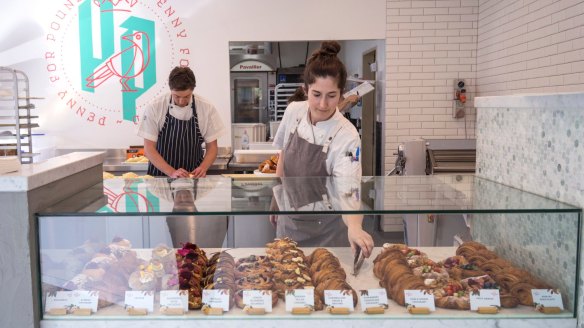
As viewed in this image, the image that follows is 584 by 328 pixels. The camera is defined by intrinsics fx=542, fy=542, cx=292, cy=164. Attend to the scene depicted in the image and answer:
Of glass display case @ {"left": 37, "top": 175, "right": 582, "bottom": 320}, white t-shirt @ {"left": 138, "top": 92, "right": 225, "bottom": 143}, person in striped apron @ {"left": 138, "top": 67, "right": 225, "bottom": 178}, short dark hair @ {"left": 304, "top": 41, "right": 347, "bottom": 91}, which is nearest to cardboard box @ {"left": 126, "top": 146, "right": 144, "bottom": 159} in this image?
person in striped apron @ {"left": 138, "top": 67, "right": 225, "bottom": 178}

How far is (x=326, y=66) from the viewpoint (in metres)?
2.70

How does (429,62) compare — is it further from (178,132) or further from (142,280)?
(142,280)

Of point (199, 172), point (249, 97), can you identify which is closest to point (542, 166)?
point (199, 172)

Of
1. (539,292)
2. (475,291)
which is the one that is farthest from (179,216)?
(539,292)

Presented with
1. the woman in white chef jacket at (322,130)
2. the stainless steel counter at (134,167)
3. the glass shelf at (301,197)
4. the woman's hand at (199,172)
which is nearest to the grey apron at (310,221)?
the glass shelf at (301,197)

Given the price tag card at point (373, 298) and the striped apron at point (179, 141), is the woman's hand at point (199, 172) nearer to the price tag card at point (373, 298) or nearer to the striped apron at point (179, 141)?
the striped apron at point (179, 141)

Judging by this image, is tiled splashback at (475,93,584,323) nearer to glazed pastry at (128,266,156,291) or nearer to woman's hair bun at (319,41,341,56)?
woman's hair bun at (319,41,341,56)

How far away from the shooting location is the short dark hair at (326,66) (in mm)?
2699

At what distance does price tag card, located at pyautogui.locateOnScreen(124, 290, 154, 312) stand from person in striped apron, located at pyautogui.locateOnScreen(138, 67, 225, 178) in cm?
230

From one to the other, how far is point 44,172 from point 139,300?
49 centimetres

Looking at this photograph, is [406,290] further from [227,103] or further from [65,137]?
[65,137]

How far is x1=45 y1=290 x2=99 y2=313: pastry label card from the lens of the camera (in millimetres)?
1650

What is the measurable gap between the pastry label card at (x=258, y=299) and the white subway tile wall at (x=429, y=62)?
494cm

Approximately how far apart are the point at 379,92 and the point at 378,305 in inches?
201
